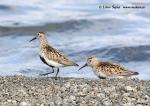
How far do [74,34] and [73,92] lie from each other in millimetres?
10239

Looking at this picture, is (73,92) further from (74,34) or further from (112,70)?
(74,34)

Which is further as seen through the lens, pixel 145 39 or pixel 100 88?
pixel 145 39

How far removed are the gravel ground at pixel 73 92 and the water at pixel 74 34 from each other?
308cm

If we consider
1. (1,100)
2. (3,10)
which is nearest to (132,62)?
(1,100)

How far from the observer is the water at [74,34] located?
57.2 ft

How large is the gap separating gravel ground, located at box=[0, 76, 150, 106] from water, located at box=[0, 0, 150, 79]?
3.08 meters

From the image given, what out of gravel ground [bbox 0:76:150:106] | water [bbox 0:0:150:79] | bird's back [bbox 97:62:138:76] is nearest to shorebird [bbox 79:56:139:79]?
bird's back [bbox 97:62:138:76]

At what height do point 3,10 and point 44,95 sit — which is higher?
point 44,95

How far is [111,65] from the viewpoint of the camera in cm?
1355

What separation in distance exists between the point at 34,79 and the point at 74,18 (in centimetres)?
1078

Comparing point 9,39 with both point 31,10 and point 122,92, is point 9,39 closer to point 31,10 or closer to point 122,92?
point 31,10

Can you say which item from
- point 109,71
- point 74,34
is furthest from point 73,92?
point 74,34

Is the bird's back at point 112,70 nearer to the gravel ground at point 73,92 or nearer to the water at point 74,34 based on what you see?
the gravel ground at point 73,92

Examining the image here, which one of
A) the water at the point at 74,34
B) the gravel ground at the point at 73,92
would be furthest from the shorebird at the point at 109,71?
the water at the point at 74,34
